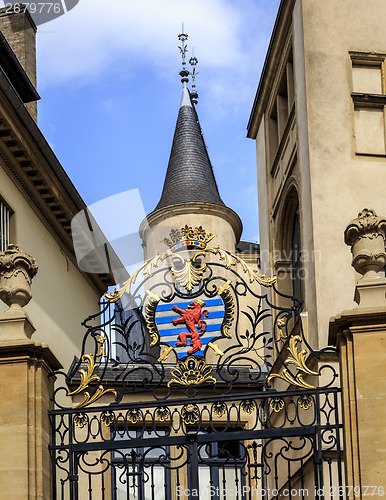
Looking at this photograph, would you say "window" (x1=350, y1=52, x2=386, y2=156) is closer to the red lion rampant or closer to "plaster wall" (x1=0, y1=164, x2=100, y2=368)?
"plaster wall" (x1=0, y1=164, x2=100, y2=368)

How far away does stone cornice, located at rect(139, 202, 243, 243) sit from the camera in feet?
110

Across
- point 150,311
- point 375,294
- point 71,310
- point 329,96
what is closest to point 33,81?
point 71,310

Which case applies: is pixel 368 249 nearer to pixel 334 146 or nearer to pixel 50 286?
pixel 334 146

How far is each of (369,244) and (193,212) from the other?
2092 centimetres

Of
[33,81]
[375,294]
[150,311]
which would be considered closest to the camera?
[375,294]

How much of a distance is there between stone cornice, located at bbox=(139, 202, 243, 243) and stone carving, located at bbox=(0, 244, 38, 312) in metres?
20.3

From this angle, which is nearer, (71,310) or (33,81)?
(71,310)

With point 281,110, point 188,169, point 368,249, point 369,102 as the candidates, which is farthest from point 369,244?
point 188,169

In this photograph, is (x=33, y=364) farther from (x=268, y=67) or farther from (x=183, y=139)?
(x=183, y=139)

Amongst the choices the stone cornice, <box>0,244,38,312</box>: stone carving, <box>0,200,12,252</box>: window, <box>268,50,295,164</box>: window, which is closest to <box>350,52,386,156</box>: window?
<box>268,50,295,164</box>: window

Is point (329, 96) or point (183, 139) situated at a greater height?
point (183, 139)

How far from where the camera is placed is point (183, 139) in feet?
123

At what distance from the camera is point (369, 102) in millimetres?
21844

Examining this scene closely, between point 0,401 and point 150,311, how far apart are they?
2.17 metres
